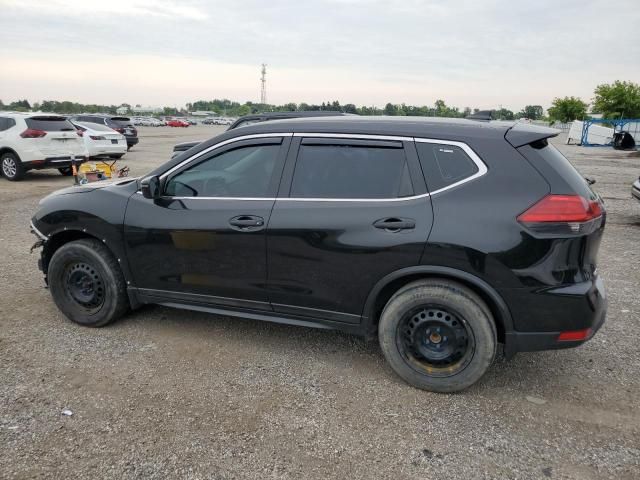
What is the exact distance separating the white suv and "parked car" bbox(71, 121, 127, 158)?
223 cm

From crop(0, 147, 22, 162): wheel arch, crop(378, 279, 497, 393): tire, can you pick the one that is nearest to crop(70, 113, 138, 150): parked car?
crop(0, 147, 22, 162): wheel arch

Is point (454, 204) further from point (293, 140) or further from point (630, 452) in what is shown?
point (630, 452)

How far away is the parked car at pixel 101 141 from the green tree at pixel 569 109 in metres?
63.8

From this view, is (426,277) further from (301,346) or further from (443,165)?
(301,346)

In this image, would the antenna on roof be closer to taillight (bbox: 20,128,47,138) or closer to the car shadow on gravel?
the car shadow on gravel

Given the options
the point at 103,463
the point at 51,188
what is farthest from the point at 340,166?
the point at 51,188

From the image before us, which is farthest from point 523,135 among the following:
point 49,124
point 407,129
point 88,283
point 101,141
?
point 101,141

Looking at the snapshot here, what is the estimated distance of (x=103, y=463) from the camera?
2537mm

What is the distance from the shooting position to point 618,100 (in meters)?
53.2

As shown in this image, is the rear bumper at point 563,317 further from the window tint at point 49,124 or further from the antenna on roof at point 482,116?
the window tint at point 49,124

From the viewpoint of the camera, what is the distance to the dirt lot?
2.55 meters

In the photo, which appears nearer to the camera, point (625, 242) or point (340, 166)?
point (340, 166)

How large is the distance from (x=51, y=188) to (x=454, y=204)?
1094 cm

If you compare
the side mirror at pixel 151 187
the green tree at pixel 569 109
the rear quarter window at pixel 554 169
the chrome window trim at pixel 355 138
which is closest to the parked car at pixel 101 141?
the side mirror at pixel 151 187
